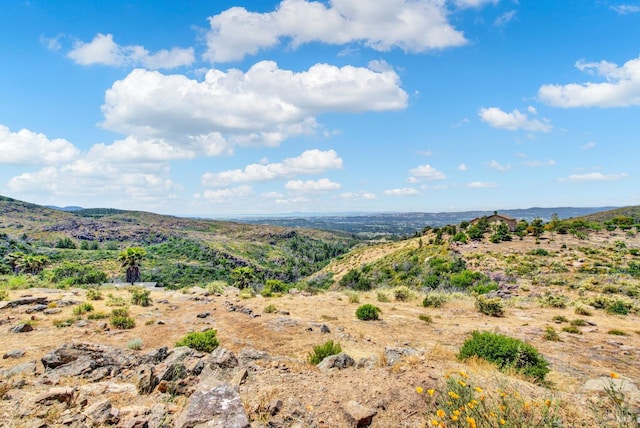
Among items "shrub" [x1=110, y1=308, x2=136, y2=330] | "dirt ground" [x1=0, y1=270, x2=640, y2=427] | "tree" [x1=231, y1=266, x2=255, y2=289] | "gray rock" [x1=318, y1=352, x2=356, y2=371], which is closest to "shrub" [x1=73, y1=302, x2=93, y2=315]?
"dirt ground" [x1=0, y1=270, x2=640, y2=427]

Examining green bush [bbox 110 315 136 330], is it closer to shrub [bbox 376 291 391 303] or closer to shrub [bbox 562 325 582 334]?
shrub [bbox 376 291 391 303]

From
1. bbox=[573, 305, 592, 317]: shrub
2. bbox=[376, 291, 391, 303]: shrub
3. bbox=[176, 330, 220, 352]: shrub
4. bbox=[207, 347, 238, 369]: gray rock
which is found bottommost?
bbox=[376, 291, 391, 303]: shrub

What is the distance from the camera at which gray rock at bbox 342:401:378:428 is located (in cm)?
509

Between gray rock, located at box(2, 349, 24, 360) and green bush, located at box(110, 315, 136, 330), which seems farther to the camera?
green bush, located at box(110, 315, 136, 330)

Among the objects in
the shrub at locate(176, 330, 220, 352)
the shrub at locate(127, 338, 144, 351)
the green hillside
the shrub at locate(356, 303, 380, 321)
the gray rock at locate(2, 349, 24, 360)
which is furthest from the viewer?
the green hillside

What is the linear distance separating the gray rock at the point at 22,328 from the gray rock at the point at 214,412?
12893 millimetres

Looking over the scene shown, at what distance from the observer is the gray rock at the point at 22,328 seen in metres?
12.9

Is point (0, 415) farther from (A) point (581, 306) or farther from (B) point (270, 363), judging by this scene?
(A) point (581, 306)

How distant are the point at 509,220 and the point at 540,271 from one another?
1387 inches

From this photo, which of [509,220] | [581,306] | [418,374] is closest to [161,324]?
[418,374]

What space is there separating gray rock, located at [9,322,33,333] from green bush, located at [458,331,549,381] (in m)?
16.5

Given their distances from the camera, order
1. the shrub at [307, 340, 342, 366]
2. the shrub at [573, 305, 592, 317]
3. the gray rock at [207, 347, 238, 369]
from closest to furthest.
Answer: the gray rock at [207, 347, 238, 369] < the shrub at [307, 340, 342, 366] < the shrub at [573, 305, 592, 317]

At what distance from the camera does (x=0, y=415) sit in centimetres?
487

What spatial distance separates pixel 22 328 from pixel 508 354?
58.2 feet
